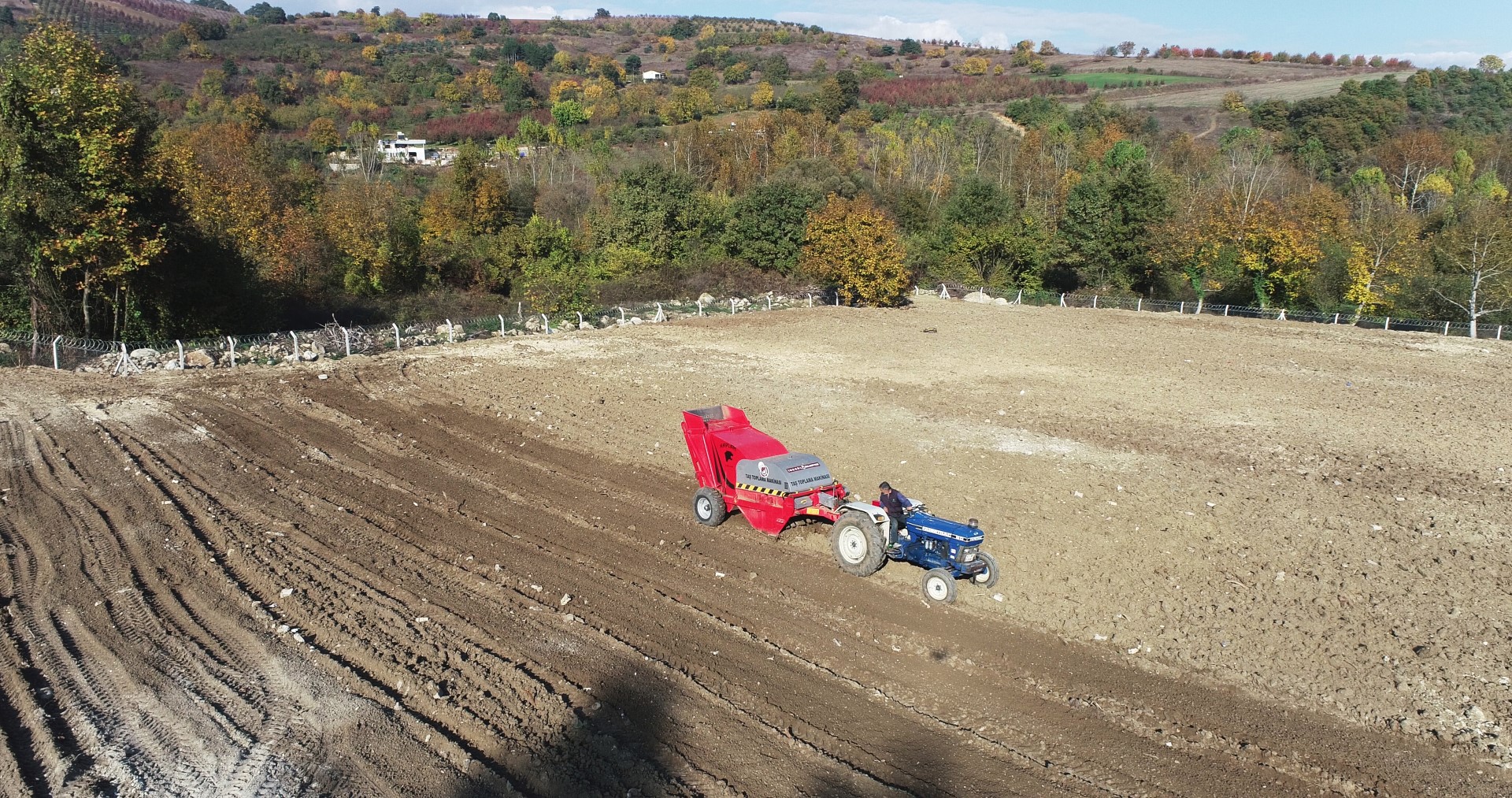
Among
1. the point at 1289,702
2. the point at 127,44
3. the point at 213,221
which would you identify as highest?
the point at 127,44

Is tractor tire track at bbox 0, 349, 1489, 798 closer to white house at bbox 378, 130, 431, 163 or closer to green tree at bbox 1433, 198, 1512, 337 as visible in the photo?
green tree at bbox 1433, 198, 1512, 337

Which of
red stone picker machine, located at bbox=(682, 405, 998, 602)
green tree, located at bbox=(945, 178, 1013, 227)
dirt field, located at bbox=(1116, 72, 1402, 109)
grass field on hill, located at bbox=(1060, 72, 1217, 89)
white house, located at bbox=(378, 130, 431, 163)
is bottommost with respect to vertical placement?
red stone picker machine, located at bbox=(682, 405, 998, 602)

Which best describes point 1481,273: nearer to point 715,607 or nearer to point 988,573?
point 988,573

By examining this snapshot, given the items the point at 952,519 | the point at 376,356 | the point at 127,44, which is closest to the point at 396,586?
the point at 952,519

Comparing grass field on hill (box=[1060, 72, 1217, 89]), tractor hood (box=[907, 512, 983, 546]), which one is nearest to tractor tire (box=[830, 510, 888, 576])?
tractor hood (box=[907, 512, 983, 546])

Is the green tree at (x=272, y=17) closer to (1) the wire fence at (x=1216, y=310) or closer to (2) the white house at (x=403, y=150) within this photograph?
(2) the white house at (x=403, y=150)

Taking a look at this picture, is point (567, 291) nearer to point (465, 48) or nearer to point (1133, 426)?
point (1133, 426)

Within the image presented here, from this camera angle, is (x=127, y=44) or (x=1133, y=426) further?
(x=127, y=44)

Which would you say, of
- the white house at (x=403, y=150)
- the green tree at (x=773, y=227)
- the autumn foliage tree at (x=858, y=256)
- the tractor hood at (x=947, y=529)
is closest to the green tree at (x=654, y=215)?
the green tree at (x=773, y=227)
